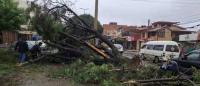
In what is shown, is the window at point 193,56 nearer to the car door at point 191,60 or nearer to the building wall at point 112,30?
the car door at point 191,60

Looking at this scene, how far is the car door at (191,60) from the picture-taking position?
1438 cm

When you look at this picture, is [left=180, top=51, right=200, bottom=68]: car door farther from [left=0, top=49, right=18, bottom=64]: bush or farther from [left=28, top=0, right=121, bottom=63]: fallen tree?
[left=0, top=49, right=18, bottom=64]: bush

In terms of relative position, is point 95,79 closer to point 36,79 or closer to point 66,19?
point 36,79

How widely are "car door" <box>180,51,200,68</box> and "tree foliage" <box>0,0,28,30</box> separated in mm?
14100

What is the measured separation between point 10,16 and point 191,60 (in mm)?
16356

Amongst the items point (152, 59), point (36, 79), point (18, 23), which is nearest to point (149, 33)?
point (152, 59)

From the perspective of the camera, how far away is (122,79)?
47.2ft

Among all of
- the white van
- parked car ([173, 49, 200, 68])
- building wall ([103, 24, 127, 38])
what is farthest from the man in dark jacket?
building wall ([103, 24, 127, 38])

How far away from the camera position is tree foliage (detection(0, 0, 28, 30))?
1055 inches

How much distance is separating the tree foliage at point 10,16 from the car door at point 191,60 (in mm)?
14100

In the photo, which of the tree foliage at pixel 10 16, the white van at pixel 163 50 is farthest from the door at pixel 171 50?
the tree foliage at pixel 10 16

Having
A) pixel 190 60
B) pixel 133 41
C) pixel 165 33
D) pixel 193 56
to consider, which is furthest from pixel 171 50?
pixel 133 41

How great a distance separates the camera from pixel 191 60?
14961 millimetres

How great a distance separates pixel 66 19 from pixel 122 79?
8720 millimetres
